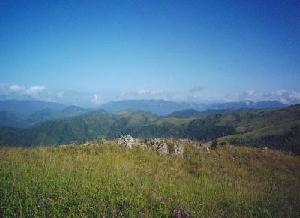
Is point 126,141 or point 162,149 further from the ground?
point 126,141

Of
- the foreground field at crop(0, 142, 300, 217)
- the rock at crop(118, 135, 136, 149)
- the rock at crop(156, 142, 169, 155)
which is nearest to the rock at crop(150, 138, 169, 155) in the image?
the rock at crop(156, 142, 169, 155)

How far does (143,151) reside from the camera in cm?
2014

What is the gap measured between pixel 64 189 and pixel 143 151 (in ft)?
30.8

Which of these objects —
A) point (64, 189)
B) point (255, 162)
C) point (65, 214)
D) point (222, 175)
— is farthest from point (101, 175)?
point (255, 162)

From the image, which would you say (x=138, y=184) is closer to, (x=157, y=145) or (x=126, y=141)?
(x=157, y=145)

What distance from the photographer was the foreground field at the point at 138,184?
956 centimetres

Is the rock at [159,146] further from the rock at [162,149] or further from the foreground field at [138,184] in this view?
the foreground field at [138,184]

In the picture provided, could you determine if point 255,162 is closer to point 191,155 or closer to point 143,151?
point 191,155

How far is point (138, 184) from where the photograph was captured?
1235 cm

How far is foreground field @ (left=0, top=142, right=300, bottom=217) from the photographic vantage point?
956 centimetres

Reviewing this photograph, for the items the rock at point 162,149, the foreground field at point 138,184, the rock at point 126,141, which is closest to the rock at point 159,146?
the rock at point 162,149

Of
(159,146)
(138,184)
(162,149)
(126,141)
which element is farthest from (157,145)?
(138,184)

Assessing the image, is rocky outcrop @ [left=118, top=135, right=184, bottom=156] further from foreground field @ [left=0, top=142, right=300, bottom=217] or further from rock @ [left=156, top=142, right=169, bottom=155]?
foreground field @ [left=0, top=142, right=300, bottom=217]

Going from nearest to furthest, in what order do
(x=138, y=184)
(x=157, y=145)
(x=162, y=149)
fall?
1. (x=138, y=184)
2. (x=162, y=149)
3. (x=157, y=145)
